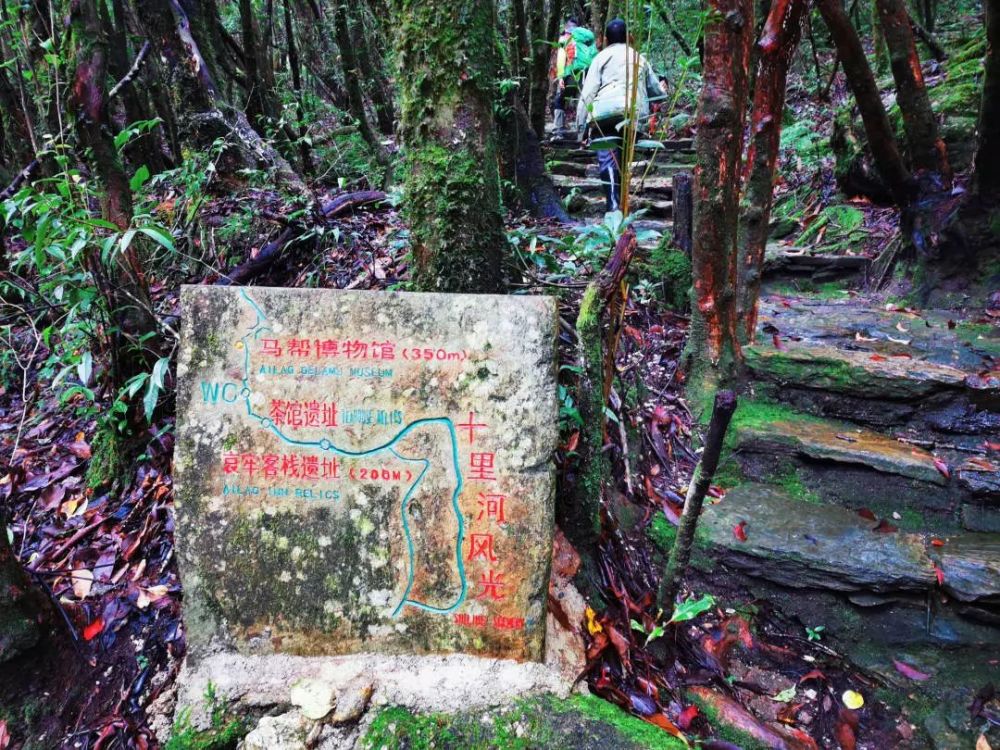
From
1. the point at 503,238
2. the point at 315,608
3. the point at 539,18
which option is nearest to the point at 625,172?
the point at 503,238

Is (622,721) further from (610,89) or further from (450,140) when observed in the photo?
(610,89)

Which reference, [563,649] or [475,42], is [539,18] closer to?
[475,42]

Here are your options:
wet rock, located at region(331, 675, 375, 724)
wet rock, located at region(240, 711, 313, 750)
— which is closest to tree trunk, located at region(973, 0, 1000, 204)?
wet rock, located at region(331, 675, 375, 724)

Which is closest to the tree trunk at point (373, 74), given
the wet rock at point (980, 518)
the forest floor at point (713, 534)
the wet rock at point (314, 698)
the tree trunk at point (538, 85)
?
the tree trunk at point (538, 85)

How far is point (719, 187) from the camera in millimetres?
3346

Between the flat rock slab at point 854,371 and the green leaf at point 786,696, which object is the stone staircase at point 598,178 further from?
the green leaf at point 786,696

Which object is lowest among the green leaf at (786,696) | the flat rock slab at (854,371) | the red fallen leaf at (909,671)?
the green leaf at (786,696)

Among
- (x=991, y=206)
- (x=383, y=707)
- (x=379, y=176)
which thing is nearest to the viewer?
(x=383, y=707)

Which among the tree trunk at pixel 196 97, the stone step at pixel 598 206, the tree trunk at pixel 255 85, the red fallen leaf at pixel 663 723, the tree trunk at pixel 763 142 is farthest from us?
the stone step at pixel 598 206

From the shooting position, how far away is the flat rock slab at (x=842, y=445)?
10.6 ft

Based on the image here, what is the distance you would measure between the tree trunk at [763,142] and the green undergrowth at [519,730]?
289 cm

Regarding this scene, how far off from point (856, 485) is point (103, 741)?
11.5 feet

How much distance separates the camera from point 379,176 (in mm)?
5434

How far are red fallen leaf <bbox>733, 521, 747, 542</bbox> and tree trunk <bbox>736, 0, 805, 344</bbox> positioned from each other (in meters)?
1.46
